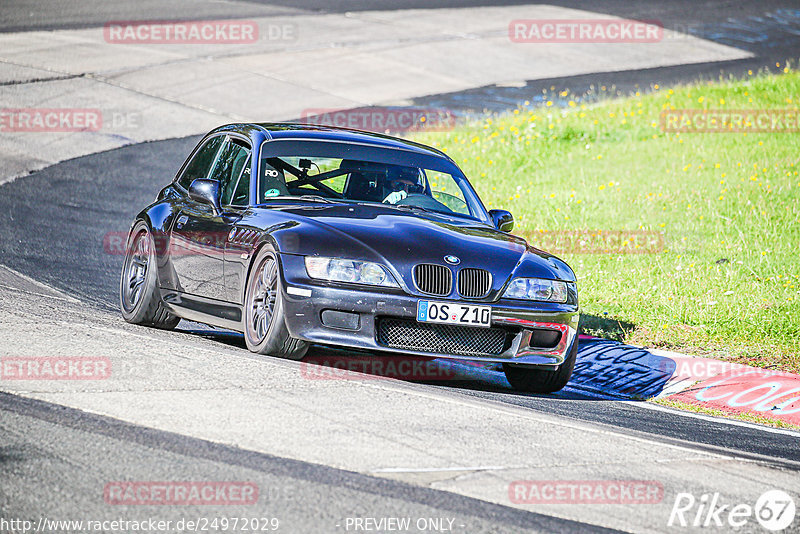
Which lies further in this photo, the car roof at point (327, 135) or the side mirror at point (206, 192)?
the car roof at point (327, 135)

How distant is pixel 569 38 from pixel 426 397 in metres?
24.6

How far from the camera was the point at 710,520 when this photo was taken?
188 inches

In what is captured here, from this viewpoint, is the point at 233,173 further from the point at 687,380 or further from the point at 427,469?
the point at 427,469

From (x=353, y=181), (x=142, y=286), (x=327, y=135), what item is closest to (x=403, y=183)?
(x=353, y=181)

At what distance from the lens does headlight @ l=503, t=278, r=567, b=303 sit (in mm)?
7480

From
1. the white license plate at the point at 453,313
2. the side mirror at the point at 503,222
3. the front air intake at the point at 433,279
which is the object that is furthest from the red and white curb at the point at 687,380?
the front air intake at the point at 433,279

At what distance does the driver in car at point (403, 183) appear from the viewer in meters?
8.66

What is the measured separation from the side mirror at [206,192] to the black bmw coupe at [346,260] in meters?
0.01

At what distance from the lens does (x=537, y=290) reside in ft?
25.0

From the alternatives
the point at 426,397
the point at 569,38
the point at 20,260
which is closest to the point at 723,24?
the point at 569,38

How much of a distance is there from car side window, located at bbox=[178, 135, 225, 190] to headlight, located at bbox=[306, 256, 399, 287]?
2576 mm

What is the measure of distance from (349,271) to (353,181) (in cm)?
155

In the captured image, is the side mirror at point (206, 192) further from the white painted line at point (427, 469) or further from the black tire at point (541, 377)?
the white painted line at point (427, 469)

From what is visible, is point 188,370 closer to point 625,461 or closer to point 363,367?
point 363,367
